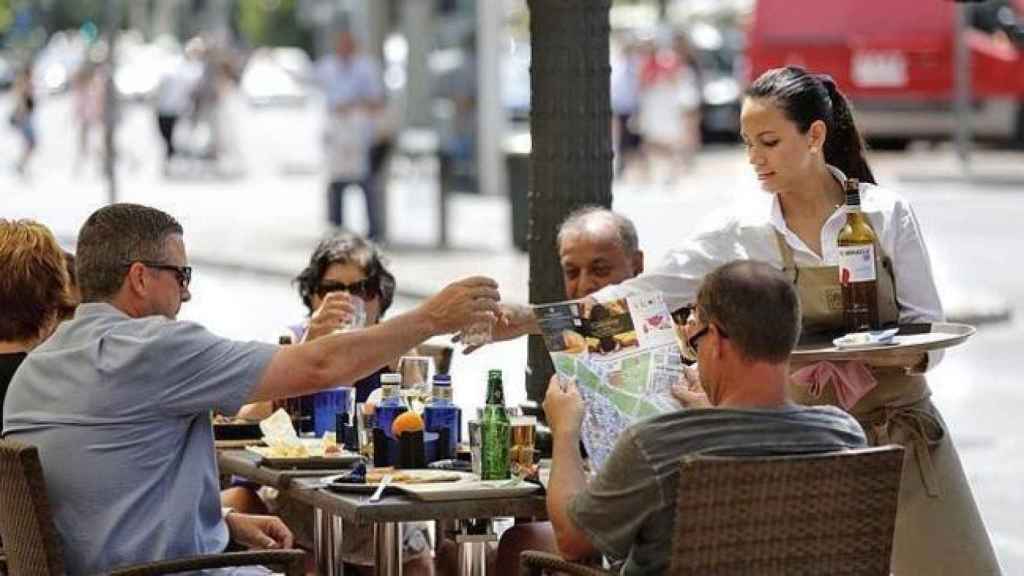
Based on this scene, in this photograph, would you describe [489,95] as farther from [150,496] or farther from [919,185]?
[150,496]

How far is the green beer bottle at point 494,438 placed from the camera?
6000 millimetres

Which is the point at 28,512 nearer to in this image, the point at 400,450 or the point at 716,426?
the point at 400,450

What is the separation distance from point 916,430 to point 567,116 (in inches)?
98.5

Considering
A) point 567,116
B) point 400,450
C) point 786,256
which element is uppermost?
point 567,116

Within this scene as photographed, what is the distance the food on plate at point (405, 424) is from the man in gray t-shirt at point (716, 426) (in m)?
1.17

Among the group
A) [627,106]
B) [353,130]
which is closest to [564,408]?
[353,130]

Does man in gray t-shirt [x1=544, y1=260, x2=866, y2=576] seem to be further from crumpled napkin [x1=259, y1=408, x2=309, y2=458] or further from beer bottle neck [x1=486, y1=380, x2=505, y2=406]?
crumpled napkin [x1=259, y1=408, x2=309, y2=458]

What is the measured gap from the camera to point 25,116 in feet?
116

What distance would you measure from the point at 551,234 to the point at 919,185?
2085cm

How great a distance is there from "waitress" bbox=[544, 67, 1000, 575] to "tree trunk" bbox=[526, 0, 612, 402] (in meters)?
1.99

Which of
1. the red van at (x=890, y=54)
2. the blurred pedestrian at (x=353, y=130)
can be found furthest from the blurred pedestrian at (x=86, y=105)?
the blurred pedestrian at (x=353, y=130)

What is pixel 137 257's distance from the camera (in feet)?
18.6

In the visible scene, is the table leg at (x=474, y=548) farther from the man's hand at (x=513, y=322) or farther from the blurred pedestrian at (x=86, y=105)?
the blurred pedestrian at (x=86, y=105)

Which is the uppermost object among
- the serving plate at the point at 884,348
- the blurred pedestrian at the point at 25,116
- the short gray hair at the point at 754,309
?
the blurred pedestrian at the point at 25,116
